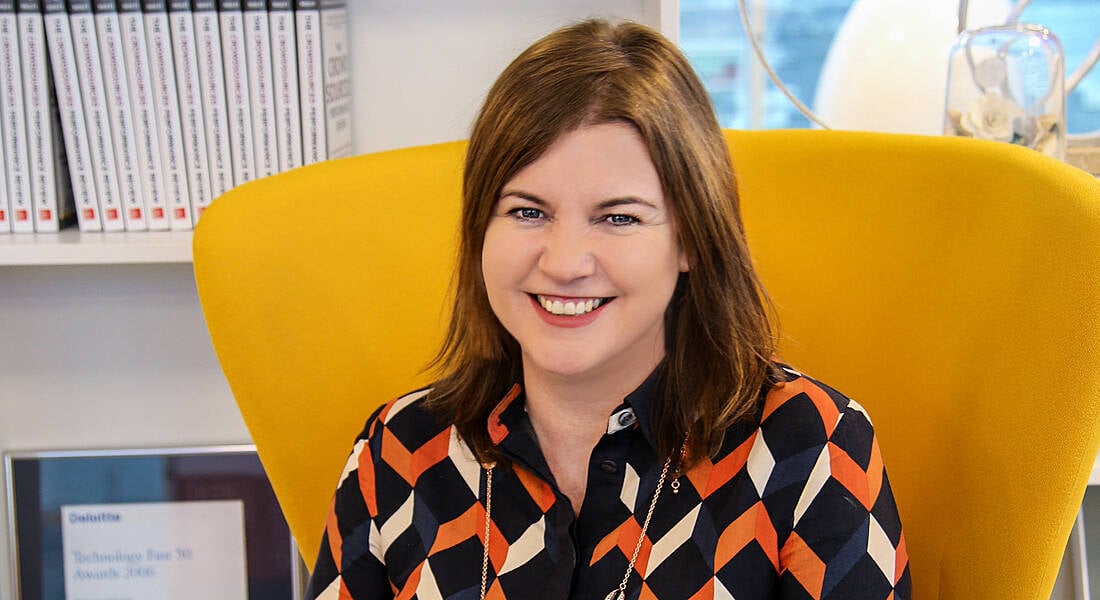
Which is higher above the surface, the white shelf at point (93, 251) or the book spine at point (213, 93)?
the book spine at point (213, 93)

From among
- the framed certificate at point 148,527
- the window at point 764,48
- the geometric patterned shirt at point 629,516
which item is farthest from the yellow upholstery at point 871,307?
the window at point 764,48

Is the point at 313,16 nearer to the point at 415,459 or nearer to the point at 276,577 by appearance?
the point at 415,459

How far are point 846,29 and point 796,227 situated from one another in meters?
0.56

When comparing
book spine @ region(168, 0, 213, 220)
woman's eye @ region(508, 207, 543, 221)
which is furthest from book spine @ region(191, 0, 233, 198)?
woman's eye @ region(508, 207, 543, 221)

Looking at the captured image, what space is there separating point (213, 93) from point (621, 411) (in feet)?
2.60

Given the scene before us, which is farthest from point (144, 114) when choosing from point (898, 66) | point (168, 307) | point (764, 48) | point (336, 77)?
point (764, 48)

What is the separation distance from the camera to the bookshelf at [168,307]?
1.65 metres

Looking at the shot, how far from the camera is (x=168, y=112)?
1.50m

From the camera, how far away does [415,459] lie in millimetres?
1082

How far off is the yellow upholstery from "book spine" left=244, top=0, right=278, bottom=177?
1.00 feet

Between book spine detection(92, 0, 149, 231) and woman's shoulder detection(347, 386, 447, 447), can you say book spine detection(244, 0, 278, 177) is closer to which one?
book spine detection(92, 0, 149, 231)

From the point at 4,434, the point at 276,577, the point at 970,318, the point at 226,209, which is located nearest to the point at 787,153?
the point at 970,318

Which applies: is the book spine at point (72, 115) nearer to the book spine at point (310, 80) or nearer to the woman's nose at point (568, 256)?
the book spine at point (310, 80)

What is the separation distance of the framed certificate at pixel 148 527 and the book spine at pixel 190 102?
0.45 metres
